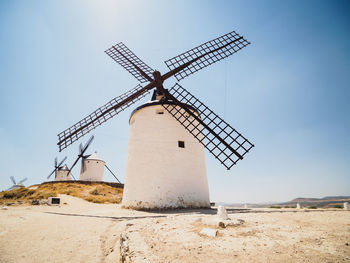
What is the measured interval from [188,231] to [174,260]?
4.24 ft

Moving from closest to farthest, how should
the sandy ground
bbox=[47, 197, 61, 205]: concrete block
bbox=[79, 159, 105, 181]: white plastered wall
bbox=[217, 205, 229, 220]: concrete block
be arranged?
the sandy ground < bbox=[217, 205, 229, 220]: concrete block < bbox=[47, 197, 61, 205]: concrete block < bbox=[79, 159, 105, 181]: white plastered wall

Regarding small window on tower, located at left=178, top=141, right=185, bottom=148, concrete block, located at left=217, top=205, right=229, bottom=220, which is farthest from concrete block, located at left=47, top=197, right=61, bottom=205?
concrete block, located at left=217, top=205, right=229, bottom=220

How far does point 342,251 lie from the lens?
2.50 meters

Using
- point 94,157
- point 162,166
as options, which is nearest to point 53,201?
point 162,166

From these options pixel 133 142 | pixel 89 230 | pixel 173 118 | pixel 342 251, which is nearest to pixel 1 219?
pixel 89 230

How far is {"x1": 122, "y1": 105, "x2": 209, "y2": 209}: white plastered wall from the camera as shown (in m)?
9.55

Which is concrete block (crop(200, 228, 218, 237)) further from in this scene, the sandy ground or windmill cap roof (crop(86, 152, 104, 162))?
windmill cap roof (crop(86, 152, 104, 162))

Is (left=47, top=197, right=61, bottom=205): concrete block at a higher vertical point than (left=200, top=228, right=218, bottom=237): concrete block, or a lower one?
higher

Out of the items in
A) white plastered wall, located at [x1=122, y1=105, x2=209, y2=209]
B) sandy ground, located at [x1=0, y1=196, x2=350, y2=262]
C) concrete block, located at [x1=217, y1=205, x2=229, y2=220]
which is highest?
white plastered wall, located at [x1=122, y1=105, x2=209, y2=209]

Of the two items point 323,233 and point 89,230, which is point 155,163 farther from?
point 323,233

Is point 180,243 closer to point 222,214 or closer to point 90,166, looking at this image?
point 222,214

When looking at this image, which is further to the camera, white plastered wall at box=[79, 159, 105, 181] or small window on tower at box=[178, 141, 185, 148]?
white plastered wall at box=[79, 159, 105, 181]

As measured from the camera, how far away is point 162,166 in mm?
9836

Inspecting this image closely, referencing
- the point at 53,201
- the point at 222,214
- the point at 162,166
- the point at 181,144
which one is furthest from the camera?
the point at 53,201
